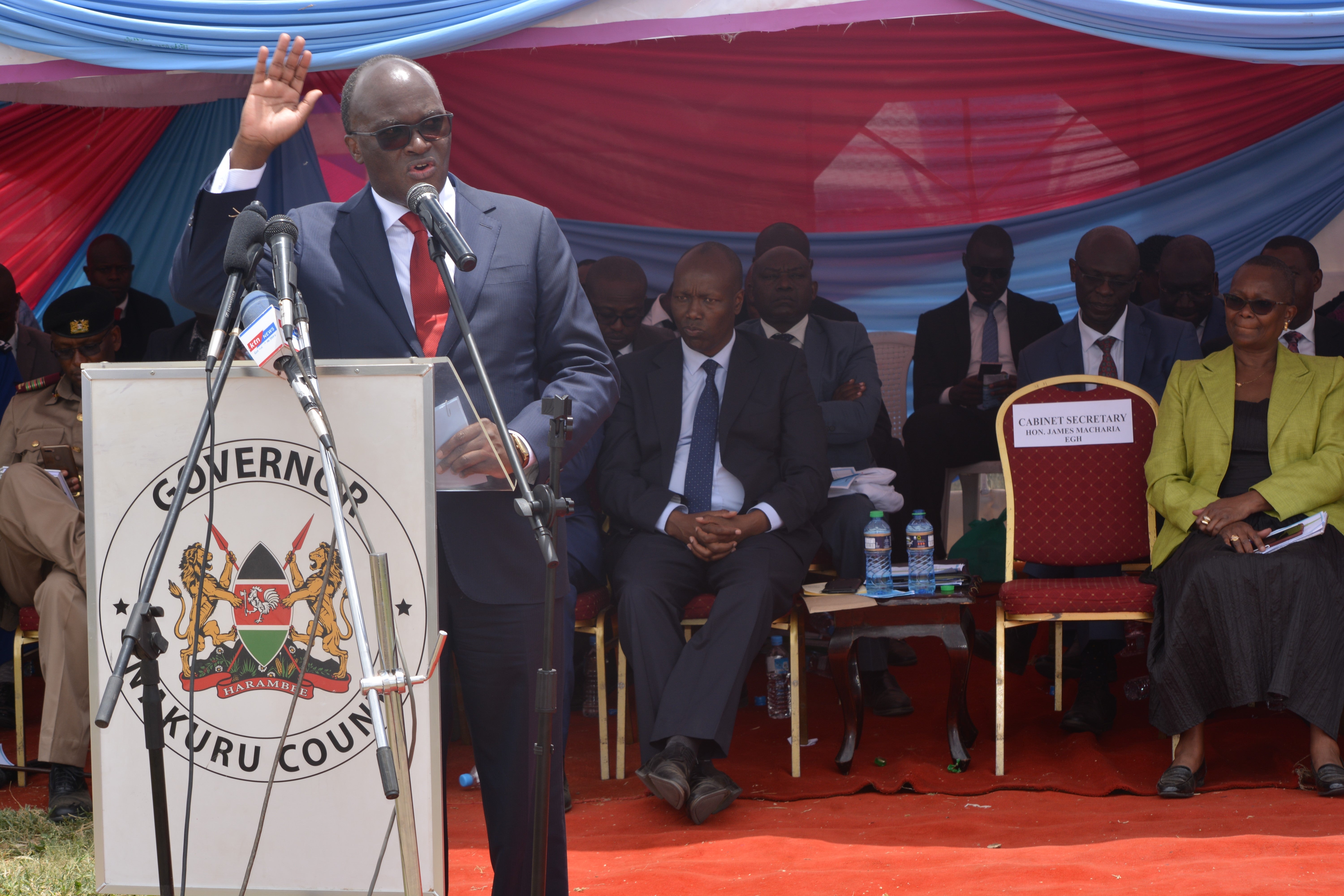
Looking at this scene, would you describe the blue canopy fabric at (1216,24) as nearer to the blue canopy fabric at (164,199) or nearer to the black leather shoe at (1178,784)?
the black leather shoe at (1178,784)

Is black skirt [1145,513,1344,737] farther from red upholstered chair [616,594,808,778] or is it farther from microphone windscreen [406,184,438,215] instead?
microphone windscreen [406,184,438,215]

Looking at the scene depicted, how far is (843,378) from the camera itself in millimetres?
5270

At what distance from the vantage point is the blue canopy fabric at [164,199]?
5.77 metres

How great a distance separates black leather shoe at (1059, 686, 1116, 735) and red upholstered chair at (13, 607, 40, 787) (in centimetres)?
350

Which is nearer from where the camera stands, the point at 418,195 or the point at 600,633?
the point at 418,195

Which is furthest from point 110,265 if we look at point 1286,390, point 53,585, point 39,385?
point 1286,390

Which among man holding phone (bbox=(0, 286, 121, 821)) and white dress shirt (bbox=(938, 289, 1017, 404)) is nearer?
man holding phone (bbox=(0, 286, 121, 821))

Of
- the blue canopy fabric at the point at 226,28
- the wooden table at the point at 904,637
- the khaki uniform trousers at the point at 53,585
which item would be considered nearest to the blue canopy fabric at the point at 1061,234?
the blue canopy fabric at the point at 226,28

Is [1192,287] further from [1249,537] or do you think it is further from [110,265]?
[110,265]

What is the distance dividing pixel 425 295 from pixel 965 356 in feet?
12.7

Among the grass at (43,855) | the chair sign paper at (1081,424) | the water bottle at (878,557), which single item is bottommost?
the grass at (43,855)

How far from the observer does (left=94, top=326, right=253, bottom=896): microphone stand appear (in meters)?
1.53


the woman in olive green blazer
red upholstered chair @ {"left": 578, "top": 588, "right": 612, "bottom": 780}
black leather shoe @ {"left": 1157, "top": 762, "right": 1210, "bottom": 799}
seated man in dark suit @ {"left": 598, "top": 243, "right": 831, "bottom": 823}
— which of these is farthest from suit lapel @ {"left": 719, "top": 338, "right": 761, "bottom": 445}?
black leather shoe @ {"left": 1157, "top": 762, "right": 1210, "bottom": 799}

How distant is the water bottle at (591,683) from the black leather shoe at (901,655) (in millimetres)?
1329
